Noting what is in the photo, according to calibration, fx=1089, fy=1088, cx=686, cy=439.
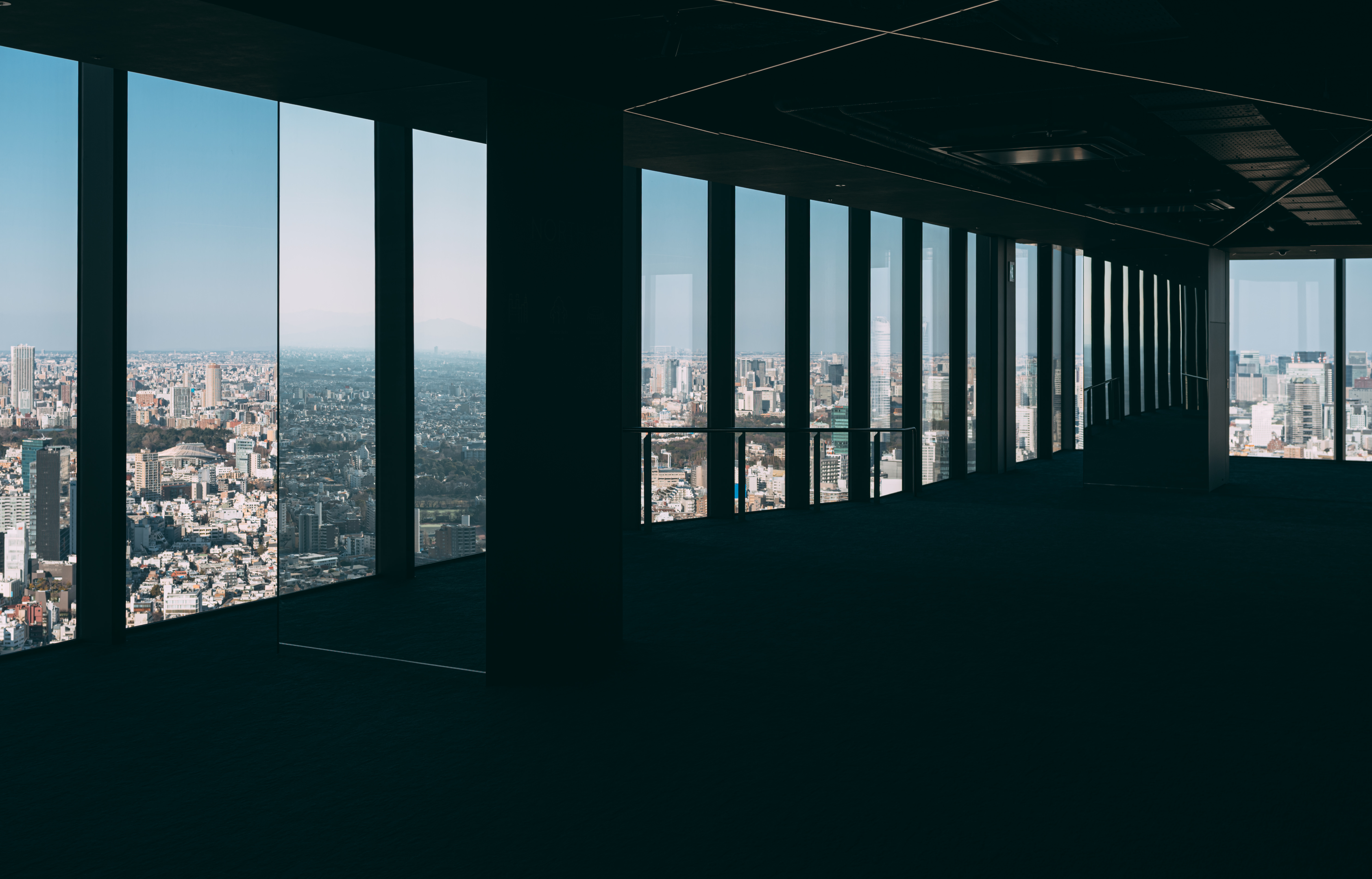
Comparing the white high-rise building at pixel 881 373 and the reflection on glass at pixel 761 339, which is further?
the white high-rise building at pixel 881 373

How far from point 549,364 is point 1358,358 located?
16.6m

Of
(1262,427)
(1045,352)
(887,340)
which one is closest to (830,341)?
(887,340)

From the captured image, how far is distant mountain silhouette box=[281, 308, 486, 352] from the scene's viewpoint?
543cm

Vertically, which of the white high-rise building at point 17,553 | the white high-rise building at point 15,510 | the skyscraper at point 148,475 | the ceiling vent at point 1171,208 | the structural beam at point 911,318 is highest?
the ceiling vent at point 1171,208

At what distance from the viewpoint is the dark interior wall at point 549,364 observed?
5031mm

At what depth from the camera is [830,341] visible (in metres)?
11.8

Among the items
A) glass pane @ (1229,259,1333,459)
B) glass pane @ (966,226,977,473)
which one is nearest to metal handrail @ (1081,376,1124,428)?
glass pane @ (966,226,977,473)

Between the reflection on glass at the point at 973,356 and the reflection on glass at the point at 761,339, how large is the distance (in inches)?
198

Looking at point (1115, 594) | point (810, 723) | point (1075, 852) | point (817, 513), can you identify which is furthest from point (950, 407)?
point (1075, 852)

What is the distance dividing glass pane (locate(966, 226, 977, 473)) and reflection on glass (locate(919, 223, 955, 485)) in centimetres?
80

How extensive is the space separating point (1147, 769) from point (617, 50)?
3.74m

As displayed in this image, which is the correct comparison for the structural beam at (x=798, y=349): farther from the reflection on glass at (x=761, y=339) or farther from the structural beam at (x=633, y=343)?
the structural beam at (x=633, y=343)

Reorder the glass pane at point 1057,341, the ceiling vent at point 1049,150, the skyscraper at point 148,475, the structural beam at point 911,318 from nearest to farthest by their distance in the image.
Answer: the skyscraper at point 148,475 → the ceiling vent at point 1049,150 → the structural beam at point 911,318 → the glass pane at point 1057,341

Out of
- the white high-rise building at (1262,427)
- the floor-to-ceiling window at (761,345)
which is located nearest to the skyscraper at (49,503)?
the floor-to-ceiling window at (761,345)
